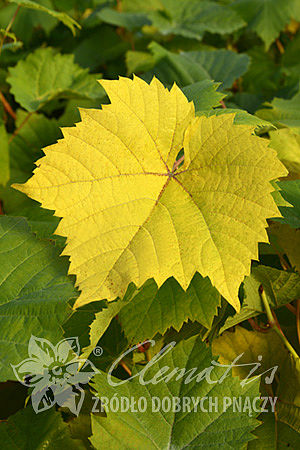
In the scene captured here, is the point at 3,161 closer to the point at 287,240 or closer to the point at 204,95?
the point at 204,95

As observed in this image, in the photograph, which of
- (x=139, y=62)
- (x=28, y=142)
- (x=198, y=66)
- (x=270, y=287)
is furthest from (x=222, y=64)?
(x=270, y=287)

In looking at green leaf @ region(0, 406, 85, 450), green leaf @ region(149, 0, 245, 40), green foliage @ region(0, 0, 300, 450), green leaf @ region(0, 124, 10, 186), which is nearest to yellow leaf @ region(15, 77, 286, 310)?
green foliage @ region(0, 0, 300, 450)

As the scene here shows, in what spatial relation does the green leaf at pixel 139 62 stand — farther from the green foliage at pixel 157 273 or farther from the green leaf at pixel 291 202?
the green leaf at pixel 291 202

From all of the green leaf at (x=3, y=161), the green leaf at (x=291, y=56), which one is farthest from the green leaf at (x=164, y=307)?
the green leaf at (x=291, y=56)

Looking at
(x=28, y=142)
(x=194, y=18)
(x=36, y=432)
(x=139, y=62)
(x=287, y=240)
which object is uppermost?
(x=194, y=18)

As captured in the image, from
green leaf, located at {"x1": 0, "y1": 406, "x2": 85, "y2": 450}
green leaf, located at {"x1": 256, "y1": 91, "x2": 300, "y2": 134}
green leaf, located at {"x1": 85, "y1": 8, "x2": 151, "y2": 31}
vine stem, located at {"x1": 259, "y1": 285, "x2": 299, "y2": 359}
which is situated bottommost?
green leaf, located at {"x1": 0, "y1": 406, "x2": 85, "y2": 450}

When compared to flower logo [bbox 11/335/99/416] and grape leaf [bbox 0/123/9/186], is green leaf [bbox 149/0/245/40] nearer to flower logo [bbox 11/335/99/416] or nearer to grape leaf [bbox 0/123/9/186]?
grape leaf [bbox 0/123/9/186]
